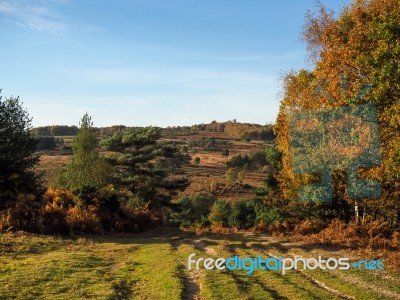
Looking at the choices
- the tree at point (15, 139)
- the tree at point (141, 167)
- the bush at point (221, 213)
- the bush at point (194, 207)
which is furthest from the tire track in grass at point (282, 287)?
the bush at point (194, 207)

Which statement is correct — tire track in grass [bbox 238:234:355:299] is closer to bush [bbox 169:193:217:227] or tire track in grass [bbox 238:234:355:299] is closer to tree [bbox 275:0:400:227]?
tree [bbox 275:0:400:227]

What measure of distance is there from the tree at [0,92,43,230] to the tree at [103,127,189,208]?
13.6 m

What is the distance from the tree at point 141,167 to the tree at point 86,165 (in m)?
3.14

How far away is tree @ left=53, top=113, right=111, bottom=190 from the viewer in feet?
136

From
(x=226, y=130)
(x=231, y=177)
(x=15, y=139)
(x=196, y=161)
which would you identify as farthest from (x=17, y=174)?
(x=226, y=130)

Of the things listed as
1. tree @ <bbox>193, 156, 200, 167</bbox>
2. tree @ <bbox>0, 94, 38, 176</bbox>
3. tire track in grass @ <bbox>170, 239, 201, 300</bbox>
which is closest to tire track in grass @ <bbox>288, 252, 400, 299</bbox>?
tire track in grass @ <bbox>170, 239, 201, 300</bbox>

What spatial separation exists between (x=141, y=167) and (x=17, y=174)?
2112cm

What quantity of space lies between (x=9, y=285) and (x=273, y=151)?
31.9 metres

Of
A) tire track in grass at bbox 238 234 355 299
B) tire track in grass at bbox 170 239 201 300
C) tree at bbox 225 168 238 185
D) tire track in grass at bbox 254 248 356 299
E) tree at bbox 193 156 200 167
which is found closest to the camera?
tire track in grass at bbox 170 239 201 300

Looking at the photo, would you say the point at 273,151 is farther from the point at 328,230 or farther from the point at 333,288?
the point at 333,288

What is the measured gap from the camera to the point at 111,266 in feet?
56.5

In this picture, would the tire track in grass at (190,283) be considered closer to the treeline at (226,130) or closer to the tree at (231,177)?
the tree at (231,177)

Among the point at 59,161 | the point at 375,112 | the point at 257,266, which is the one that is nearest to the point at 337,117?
the point at 375,112

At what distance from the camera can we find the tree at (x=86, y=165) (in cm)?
4159
